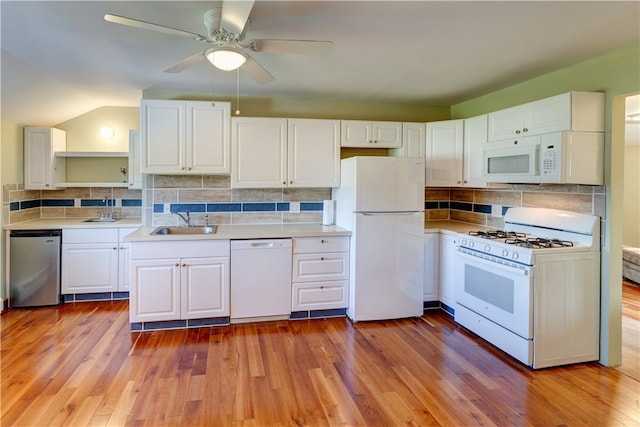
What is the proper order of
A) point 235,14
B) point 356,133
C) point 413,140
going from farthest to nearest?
point 413,140
point 356,133
point 235,14

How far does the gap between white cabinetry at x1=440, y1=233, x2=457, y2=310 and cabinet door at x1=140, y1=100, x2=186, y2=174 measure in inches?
109

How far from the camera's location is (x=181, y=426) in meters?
2.09

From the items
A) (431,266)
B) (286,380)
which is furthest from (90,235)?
(431,266)

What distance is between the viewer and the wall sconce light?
4.58 metres

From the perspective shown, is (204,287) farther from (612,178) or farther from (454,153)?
(612,178)

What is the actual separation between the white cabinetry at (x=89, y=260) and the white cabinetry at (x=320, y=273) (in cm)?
210

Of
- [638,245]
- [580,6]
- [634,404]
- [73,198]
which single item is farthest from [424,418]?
[638,245]

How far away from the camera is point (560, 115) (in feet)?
9.34

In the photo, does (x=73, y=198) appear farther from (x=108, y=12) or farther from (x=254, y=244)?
(x=108, y=12)

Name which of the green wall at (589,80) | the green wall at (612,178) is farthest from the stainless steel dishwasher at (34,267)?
the green wall at (612,178)

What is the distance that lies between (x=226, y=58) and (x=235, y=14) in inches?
16.1

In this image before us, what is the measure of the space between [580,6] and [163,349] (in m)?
3.62

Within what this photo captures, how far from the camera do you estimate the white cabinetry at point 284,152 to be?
3857 mm

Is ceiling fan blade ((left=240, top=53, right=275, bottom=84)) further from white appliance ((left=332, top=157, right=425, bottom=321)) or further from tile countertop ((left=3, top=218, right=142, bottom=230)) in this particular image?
tile countertop ((left=3, top=218, right=142, bottom=230))
